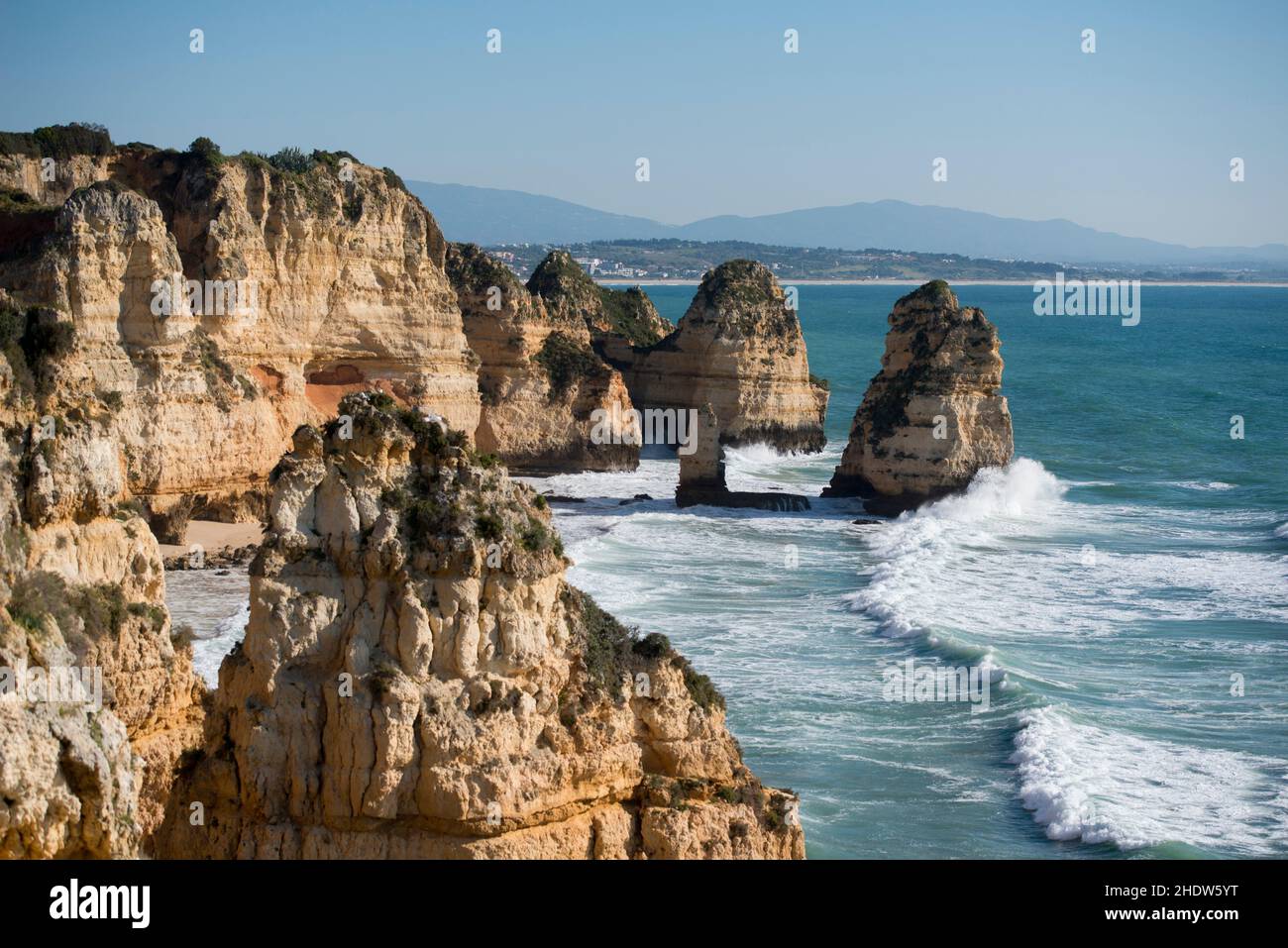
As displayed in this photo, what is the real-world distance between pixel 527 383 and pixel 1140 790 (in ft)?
115

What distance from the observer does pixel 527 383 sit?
57.9 m

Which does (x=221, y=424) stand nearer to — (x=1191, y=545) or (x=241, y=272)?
(x=241, y=272)

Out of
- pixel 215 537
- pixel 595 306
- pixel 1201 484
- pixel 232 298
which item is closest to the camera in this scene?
pixel 215 537

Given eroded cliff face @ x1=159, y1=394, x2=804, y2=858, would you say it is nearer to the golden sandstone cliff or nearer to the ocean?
the golden sandstone cliff

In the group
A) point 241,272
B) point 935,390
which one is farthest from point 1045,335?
point 241,272

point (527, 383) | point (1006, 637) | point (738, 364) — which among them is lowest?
point (1006, 637)

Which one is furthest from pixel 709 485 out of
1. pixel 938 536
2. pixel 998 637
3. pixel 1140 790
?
pixel 1140 790

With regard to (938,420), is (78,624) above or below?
above

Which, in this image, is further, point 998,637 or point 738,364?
point 738,364

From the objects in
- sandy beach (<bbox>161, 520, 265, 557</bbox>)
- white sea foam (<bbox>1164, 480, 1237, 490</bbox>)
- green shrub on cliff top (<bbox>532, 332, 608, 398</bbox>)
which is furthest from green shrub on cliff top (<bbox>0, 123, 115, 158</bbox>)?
white sea foam (<bbox>1164, 480, 1237, 490</bbox>)

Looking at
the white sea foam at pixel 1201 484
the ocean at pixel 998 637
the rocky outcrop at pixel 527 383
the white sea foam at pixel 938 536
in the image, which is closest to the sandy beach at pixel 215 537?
the ocean at pixel 998 637

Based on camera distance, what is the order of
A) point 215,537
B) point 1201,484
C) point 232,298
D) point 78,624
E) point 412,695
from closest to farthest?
point 412,695
point 78,624
point 215,537
point 232,298
point 1201,484

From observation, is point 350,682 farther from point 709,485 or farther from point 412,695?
point 709,485
